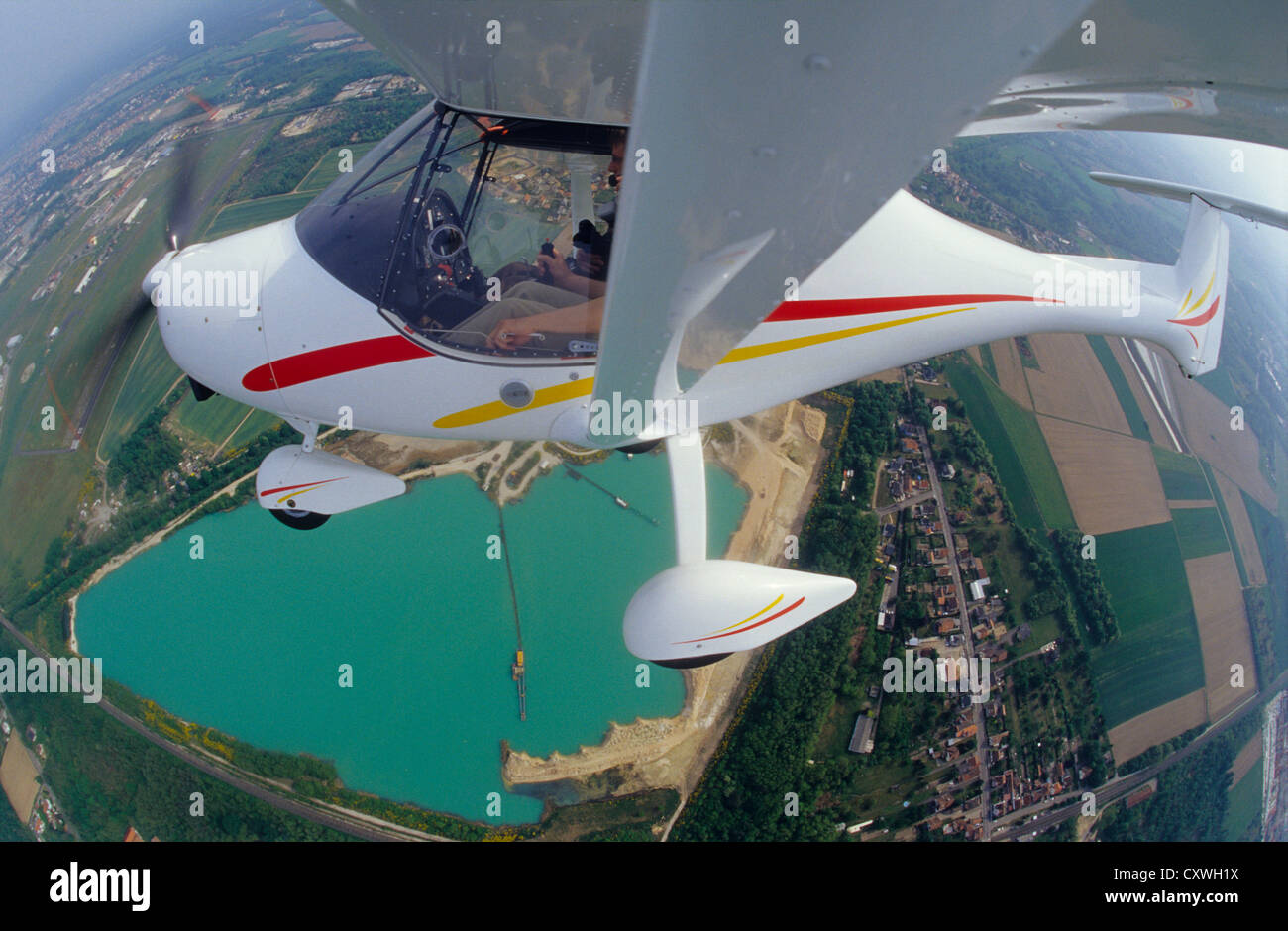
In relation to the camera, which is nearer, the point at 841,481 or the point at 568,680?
the point at 568,680

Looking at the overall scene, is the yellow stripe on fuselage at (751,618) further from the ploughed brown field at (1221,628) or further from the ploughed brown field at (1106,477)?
the ploughed brown field at (1221,628)

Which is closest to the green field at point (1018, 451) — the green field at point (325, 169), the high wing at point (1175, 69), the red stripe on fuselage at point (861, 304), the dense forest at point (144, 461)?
the red stripe on fuselage at point (861, 304)

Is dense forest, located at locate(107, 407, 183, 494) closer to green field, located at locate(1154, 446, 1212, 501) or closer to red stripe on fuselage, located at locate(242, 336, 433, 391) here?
red stripe on fuselage, located at locate(242, 336, 433, 391)

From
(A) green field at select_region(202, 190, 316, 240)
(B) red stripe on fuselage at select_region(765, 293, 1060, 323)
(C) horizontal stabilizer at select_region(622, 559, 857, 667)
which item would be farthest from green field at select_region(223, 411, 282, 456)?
(B) red stripe on fuselage at select_region(765, 293, 1060, 323)

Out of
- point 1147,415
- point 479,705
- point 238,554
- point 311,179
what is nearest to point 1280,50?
point 479,705

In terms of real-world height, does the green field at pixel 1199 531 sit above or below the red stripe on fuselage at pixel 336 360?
below

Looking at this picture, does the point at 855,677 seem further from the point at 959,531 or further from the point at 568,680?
the point at 568,680
